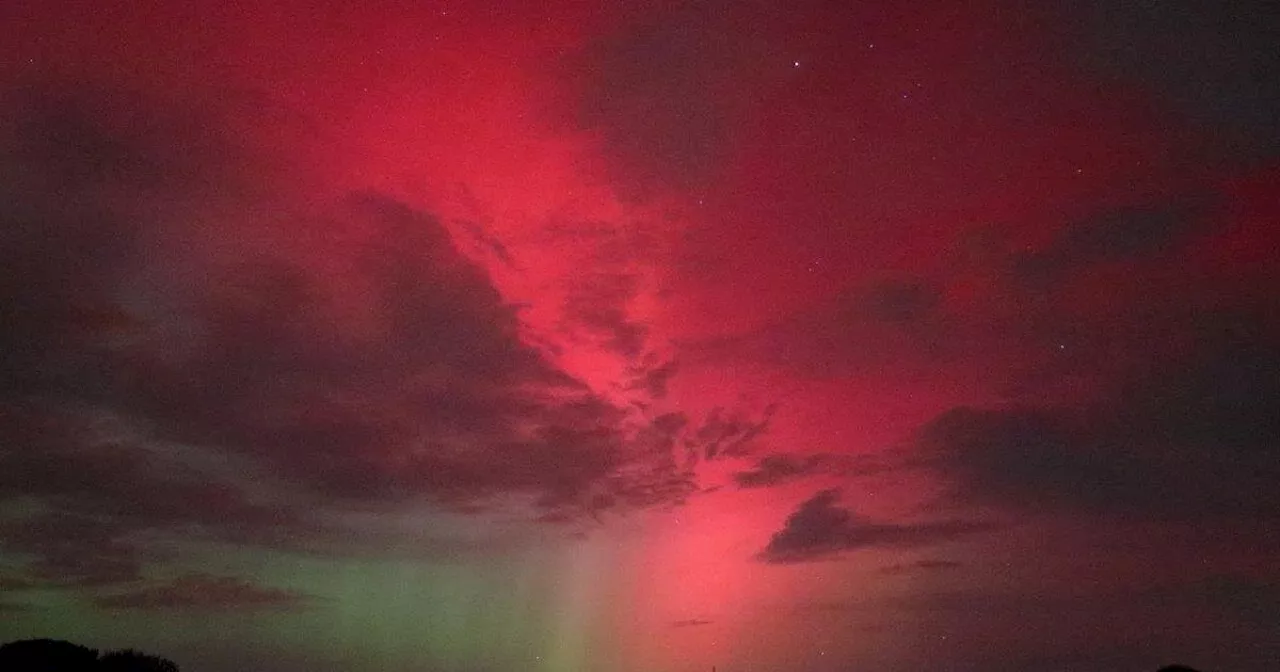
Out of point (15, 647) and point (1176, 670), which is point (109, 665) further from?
point (1176, 670)

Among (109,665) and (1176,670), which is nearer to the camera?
(1176,670)

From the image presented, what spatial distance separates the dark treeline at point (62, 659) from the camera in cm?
3984

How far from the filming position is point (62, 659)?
41.0 metres

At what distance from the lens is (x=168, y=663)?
155ft

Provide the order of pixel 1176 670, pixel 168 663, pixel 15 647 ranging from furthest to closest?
pixel 168 663 → pixel 15 647 → pixel 1176 670

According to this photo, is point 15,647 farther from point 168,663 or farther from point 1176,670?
point 1176,670

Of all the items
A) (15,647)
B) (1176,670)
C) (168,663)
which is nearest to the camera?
(1176,670)

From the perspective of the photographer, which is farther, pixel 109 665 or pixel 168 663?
pixel 168 663

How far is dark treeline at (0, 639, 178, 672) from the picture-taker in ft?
131

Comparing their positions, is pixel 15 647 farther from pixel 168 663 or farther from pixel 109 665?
pixel 168 663

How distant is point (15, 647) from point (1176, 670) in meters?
50.8

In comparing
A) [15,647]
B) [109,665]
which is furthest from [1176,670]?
[15,647]

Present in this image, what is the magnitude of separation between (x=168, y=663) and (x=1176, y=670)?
158 ft

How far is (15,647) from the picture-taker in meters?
41.4
